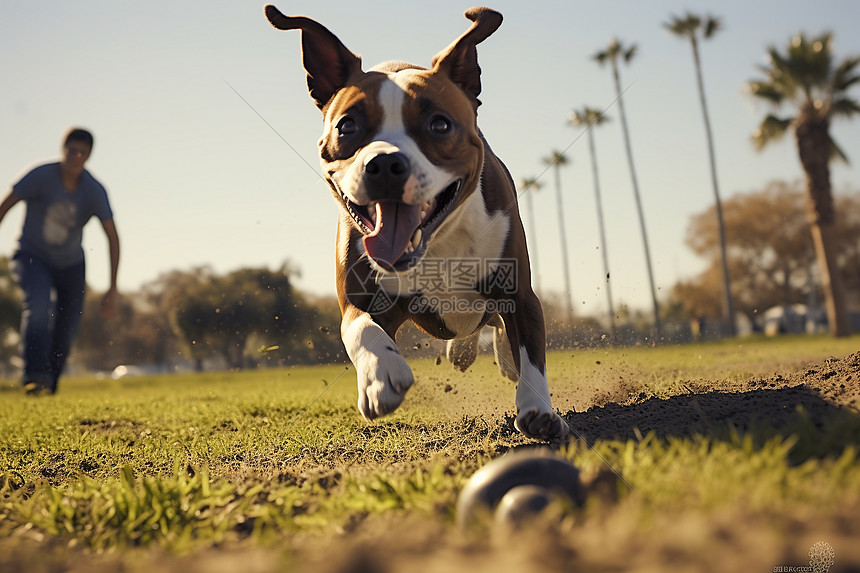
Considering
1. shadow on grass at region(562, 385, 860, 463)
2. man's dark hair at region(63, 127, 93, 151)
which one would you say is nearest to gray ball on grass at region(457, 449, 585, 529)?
shadow on grass at region(562, 385, 860, 463)

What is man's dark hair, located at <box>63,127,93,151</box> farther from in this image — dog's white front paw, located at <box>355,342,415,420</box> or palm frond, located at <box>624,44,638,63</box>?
palm frond, located at <box>624,44,638,63</box>

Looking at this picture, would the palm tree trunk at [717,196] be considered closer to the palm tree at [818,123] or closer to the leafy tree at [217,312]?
the palm tree at [818,123]

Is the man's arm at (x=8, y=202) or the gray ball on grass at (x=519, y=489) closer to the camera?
the gray ball on grass at (x=519, y=489)

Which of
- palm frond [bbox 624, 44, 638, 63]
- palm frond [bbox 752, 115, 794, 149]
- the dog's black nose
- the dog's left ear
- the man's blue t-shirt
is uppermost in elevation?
palm frond [bbox 624, 44, 638, 63]

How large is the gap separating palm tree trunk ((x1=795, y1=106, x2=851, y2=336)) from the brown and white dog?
25256 mm

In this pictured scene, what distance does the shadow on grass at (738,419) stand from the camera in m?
2.76

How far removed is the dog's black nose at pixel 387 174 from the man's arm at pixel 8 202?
298 inches

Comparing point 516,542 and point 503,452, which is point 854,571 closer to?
point 516,542

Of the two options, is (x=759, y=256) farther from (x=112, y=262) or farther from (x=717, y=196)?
(x=112, y=262)

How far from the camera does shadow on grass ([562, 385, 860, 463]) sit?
276 cm

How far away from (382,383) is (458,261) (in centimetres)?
134

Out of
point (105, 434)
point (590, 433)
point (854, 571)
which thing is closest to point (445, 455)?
point (590, 433)

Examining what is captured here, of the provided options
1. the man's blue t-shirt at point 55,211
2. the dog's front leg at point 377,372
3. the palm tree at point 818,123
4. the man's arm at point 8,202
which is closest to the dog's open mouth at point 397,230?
the dog's front leg at point 377,372

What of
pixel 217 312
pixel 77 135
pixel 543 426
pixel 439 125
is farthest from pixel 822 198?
pixel 439 125
